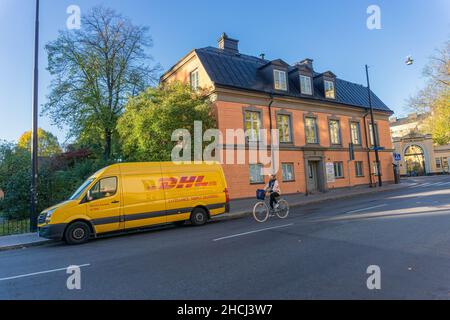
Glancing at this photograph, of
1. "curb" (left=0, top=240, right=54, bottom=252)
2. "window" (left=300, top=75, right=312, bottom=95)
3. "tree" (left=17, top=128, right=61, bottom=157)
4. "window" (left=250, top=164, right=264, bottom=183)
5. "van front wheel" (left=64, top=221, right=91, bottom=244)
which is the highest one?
"tree" (left=17, top=128, right=61, bottom=157)

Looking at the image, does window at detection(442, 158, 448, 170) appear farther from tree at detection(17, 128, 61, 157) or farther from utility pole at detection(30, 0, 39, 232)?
tree at detection(17, 128, 61, 157)

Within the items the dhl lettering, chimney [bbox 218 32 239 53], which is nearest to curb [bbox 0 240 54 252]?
the dhl lettering

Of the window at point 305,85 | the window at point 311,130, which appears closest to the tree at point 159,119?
the window at point 311,130

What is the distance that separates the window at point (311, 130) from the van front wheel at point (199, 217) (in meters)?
13.7

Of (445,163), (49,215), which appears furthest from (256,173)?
(445,163)

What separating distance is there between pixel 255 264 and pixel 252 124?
15.4 meters

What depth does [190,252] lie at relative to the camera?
6.86 m

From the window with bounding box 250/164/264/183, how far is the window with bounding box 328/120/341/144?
868 centimetres

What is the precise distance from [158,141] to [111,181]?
20.5ft

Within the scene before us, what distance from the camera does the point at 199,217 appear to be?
1188cm

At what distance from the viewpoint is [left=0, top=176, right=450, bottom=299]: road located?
4270 mm

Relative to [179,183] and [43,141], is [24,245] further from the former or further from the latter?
[43,141]
